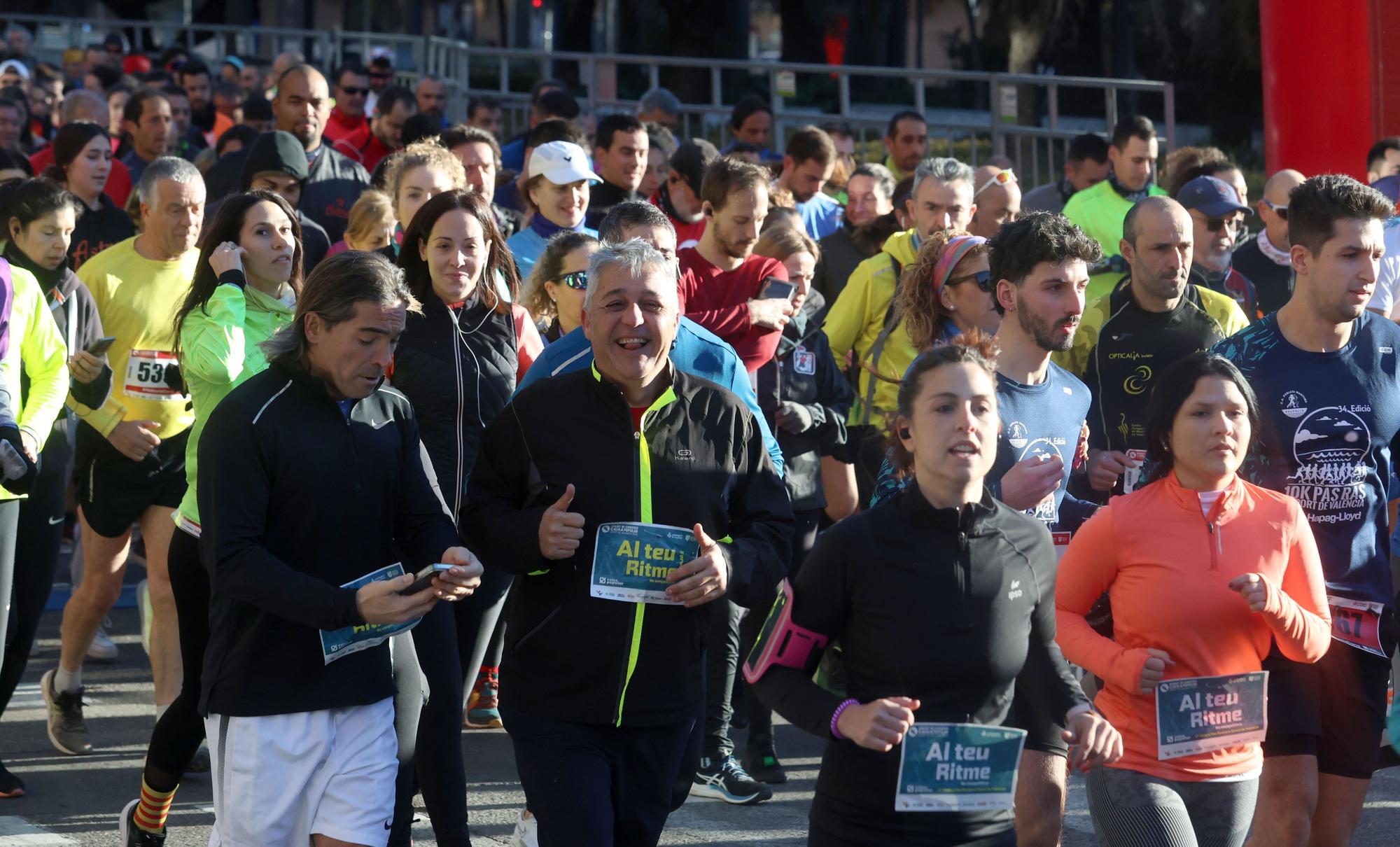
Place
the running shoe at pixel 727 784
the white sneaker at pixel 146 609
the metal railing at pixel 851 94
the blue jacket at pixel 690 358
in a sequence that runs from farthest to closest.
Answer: the metal railing at pixel 851 94 < the white sneaker at pixel 146 609 < the running shoe at pixel 727 784 < the blue jacket at pixel 690 358

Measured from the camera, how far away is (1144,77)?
24109mm

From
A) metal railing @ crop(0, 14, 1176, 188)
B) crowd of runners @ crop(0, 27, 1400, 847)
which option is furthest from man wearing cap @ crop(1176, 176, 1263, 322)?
metal railing @ crop(0, 14, 1176, 188)

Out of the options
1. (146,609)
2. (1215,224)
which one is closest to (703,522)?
(146,609)

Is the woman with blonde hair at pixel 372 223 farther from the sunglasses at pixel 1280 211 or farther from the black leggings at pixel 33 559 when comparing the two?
the sunglasses at pixel 1280 211

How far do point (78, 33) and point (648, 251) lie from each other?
77.7ft

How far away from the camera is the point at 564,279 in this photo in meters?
5.75

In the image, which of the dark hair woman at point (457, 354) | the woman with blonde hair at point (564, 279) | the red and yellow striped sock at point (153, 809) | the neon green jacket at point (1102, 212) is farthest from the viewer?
the neon green jacket at point (1102, 212)

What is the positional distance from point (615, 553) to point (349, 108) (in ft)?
31.1

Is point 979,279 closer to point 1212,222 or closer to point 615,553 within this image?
point 615,553

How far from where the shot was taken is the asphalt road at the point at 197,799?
579 cm

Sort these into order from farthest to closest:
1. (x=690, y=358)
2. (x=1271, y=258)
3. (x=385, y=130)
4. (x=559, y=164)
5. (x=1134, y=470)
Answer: (x=385, y=130)
(x=1271, y=258)
(x=559, y=164)
(x=1134, y=470)
(x=690, y=358)

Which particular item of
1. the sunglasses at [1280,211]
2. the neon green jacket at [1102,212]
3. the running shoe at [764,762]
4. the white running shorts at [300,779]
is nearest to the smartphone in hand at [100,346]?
the white running shorts at [300,779]

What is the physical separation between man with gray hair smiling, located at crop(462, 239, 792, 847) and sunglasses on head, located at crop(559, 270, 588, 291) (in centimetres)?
135

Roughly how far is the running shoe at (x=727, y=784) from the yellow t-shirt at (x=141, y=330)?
2.42 m
